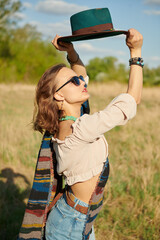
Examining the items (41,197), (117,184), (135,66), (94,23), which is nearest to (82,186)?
(41,197)

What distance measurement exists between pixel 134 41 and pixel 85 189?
3.20ft

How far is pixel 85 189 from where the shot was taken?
1.70 meters

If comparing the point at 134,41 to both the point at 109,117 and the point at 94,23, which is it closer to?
the point at 94,23

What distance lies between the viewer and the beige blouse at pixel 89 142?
1448 millimetres

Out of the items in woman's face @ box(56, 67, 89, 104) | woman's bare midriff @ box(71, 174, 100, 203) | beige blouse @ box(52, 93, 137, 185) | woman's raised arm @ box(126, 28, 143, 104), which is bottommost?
woman's bare midriff @ box(71, 174, 100, 203)

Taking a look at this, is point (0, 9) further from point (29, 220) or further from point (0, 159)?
point (29, 220)

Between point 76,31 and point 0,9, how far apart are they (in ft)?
85.7

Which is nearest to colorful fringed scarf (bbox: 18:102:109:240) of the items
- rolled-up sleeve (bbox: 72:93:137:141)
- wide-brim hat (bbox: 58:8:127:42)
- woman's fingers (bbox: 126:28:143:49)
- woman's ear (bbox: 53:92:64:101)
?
woman's ear (bbox: 53:92:64:101)

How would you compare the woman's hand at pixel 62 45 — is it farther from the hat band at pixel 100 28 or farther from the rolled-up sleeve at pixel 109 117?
the rolled-up sleeve at pixel 109 117

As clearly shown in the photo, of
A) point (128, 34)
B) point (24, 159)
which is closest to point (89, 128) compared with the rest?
point (128, 34)

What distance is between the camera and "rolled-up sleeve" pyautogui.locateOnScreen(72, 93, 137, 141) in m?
1.44

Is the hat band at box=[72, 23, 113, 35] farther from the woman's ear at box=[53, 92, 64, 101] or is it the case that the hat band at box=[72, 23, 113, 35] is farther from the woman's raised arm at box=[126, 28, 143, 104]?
the woman's ear at box=[53, 92, 64, 101]

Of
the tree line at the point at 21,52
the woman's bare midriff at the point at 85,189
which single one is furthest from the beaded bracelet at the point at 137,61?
the tree line at the point at 21,52

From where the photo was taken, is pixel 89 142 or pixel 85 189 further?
pixel 85 189
